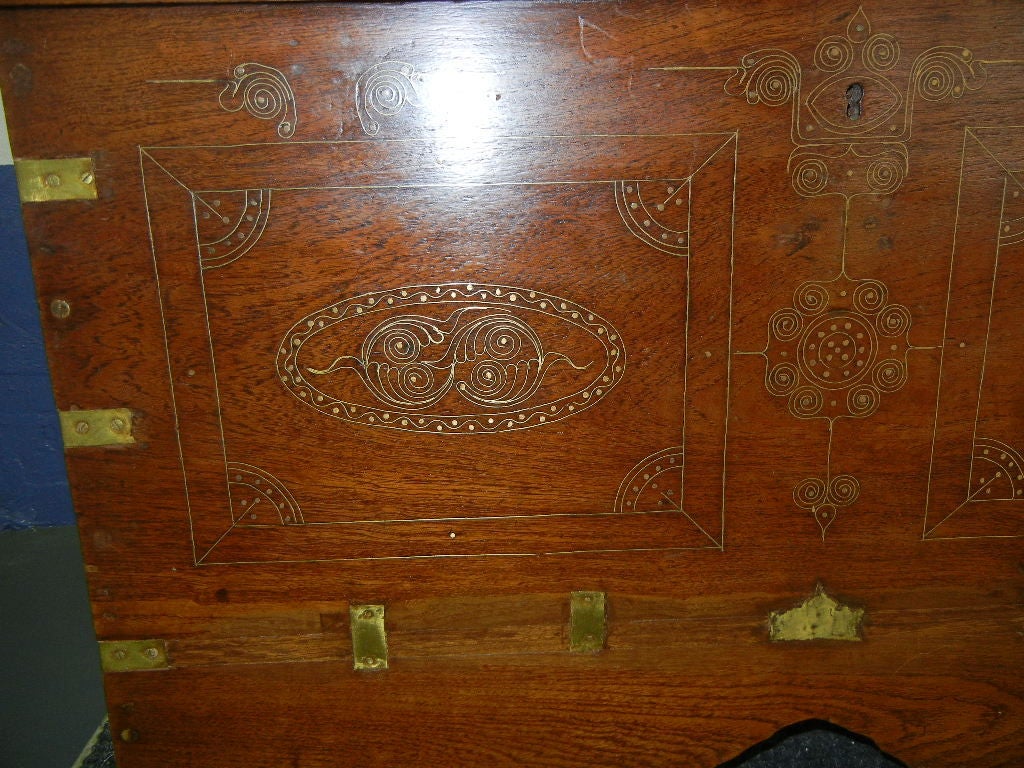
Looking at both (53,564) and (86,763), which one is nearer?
(86,763)

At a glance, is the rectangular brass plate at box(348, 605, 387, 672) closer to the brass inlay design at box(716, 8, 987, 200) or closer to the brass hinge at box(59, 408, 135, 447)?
the brass hinge at box(59, 408, 135, 447)

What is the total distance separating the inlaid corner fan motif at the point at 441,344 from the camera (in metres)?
1.06

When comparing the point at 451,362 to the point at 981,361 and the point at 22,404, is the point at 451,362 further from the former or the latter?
the point at 22,404

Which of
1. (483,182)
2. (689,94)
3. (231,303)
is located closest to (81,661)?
(231,303)

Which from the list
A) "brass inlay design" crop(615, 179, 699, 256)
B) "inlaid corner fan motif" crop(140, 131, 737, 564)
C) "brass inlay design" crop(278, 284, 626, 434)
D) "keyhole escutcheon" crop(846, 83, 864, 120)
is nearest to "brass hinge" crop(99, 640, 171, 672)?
"inlaid corner fan motif" crop(140, 131, 737, 564)

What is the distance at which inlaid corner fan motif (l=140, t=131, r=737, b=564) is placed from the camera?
41.6 inches

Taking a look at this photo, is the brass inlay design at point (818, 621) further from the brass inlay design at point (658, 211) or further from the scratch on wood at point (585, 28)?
the scratch on wood at point (585, 28)

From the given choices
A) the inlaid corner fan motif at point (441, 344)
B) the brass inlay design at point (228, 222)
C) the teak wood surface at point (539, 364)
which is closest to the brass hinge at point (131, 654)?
the teak wood surface at point (539, 364)

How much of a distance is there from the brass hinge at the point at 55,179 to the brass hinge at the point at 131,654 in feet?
2.51

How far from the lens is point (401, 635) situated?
124cm

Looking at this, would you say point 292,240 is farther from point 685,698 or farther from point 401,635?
point 685,698

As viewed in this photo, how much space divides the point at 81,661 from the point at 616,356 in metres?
1.57

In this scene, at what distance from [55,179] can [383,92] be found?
0.51 meters

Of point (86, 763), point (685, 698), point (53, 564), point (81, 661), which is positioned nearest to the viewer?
point (685, 698)
